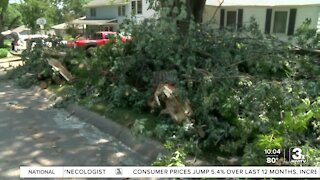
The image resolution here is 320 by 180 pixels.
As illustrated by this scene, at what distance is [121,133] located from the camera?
559cm

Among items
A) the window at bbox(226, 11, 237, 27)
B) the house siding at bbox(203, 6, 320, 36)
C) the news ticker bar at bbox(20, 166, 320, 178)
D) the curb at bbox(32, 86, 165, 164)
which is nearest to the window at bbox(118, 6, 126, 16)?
the house siding at bbox(203, 6, 320, 36)

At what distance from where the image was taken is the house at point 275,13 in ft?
64.5

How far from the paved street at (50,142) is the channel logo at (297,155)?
6.63 ft

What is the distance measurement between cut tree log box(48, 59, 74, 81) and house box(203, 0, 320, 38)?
12.4 metres

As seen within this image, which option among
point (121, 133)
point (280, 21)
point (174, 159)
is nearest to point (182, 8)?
point (121, 133)

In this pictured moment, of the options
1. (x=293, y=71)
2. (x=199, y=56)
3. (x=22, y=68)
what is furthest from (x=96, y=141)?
(x=22, y=68)

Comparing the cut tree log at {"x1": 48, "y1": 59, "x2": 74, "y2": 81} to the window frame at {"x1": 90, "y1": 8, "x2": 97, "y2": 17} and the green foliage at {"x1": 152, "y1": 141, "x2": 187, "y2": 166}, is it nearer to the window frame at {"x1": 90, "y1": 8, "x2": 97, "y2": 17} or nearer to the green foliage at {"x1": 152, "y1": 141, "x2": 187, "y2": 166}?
the green foliage at {"x1": 152, "y1": 141, "x2": 187, "y2": 166}

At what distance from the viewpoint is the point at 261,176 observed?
355cm

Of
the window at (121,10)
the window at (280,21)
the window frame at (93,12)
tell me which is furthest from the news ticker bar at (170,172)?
the window frame at (93,12)

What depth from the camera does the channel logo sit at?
3523 millimetres

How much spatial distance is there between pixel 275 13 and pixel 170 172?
20.2 m

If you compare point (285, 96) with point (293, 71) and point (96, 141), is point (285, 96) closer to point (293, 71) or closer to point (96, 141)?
point (293, 71)

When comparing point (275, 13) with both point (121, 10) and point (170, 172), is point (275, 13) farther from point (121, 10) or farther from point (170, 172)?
point (170, 172)

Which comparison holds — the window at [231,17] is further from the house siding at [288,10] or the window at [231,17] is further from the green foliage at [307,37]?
the green foliage at [307,37]
